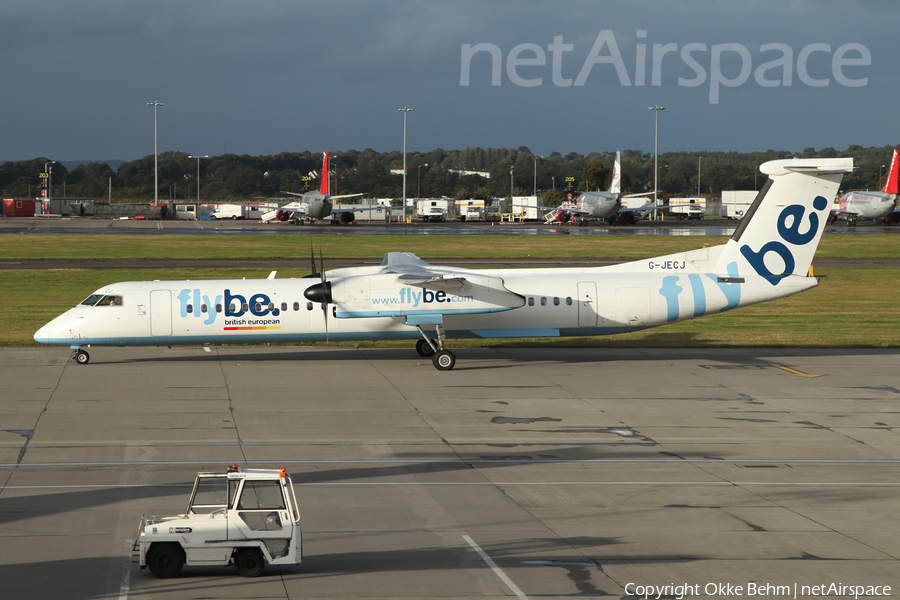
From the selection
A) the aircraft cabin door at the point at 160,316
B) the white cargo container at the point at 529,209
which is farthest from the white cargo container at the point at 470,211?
the aircraft cabin door at the point at 160,316

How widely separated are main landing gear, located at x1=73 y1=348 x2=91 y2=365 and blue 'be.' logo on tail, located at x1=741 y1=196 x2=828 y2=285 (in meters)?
22.7

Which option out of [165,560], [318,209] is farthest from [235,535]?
[318,209]

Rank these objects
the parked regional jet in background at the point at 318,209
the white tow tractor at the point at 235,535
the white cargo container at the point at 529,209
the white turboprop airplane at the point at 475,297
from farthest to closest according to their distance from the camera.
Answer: the white cargo container at the point at 529,209
the parked regional jet in background at the point at 318,209
the white turboprop airplane at the point at 475,297
the white tow tractor at the point at 235,535

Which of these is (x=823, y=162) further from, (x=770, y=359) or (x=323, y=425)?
(x=323, y=425)

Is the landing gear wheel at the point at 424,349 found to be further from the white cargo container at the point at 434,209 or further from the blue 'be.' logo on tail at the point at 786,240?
the white cargo container at the point at 434,209

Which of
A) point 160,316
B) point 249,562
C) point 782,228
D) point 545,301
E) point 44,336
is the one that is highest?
point 782,228

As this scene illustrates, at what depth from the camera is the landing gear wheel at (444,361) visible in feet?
86.5

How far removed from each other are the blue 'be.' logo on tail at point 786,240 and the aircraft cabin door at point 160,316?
19662 mm

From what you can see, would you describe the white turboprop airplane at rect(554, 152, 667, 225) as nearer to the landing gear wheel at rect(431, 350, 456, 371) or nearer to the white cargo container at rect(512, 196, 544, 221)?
the white cargo container at rect(512, 196, 544, 221)

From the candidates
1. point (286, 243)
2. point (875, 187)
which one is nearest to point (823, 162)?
point (286, 243)

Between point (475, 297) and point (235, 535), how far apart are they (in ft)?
55.6

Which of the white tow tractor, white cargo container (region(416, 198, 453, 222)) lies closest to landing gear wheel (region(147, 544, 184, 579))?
the white tow tractor

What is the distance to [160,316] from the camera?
26.0 m

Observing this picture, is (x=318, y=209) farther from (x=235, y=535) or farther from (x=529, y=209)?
(x=235, y=535)
